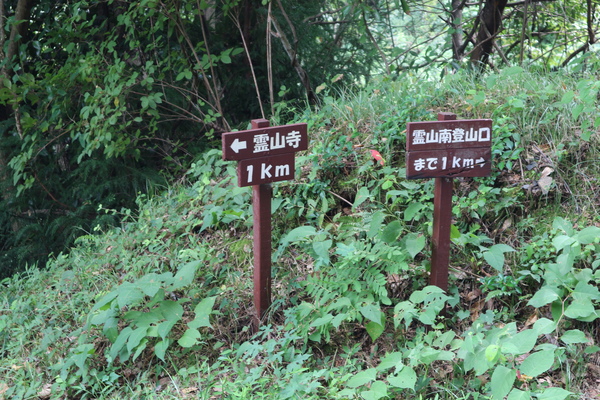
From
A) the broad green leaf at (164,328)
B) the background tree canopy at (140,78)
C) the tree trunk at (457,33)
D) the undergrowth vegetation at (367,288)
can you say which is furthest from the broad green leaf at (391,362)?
the tree trunk at (457,33)

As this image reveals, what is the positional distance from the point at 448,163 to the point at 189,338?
68.1 inches

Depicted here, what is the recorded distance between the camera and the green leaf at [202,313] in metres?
3.16

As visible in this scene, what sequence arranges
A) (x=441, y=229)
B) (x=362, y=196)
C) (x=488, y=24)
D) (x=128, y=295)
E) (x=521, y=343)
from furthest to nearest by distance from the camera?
(x=488, y=24), (x=362, y=196), (x=128, y=295), (x=441, y=229), (x=521, y=343)

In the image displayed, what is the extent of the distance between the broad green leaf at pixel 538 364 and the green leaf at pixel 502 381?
6 cm

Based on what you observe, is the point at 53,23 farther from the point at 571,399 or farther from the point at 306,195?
the point at 571,399

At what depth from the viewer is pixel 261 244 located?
11.0ft

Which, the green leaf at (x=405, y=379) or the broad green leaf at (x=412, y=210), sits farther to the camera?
the broad green leaf at (x=412, y=210)

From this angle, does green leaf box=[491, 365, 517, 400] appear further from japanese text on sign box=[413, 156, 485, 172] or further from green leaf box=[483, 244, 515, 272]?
japanese text on sign box=[413, 156, 485, 172]

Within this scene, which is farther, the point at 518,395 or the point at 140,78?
the point at 140,78

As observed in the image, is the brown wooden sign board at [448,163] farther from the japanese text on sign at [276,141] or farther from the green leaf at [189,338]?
the green leaf at [189,338]

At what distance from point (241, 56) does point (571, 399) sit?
16.1ft

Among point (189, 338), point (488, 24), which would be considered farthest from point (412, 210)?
point (488, 24)

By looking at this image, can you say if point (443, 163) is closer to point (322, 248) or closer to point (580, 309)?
point (322, 248)

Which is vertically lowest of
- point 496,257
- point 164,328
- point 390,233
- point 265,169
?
point 164,328
